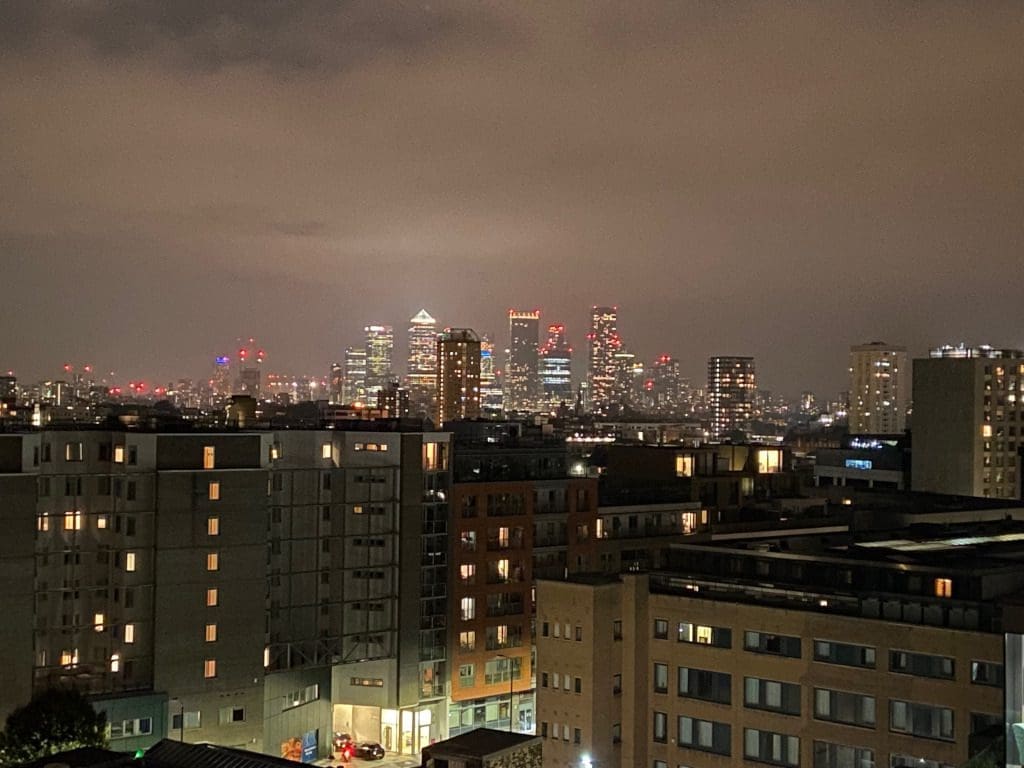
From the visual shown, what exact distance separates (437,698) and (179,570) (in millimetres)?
17187

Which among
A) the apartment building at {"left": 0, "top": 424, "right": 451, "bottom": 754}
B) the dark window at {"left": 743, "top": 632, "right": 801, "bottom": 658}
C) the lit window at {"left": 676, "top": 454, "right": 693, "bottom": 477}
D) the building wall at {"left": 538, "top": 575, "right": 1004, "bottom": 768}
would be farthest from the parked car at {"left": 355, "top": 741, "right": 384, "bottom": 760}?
the lit window at {"left": 676, "top": 454, "right": 693, "bottom": 477}

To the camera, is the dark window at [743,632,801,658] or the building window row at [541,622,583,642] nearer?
the dark window at [743,632,801,658]

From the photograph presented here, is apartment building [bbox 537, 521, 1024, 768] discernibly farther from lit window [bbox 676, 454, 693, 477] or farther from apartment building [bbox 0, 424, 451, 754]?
lit window [bbox 676, 454, 693, 477]

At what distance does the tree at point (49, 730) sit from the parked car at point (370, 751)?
61.7 ft

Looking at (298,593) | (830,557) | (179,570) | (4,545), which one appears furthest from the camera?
(298,593)

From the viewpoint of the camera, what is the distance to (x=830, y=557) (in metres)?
42.0

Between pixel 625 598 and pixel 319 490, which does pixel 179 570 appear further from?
pixel 625 598

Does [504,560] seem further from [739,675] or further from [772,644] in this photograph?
[772,644]

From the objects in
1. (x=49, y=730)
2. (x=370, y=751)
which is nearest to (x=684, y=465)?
(x=370, y=751)

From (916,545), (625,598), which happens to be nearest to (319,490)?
(625,598)

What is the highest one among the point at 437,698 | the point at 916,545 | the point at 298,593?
the point at 916,545

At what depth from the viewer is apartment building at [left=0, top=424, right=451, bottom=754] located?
54.8m

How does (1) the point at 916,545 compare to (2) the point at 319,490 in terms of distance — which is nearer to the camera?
(1) the point at 916,545

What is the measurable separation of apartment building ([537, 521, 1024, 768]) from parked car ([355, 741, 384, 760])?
64.9 ft
